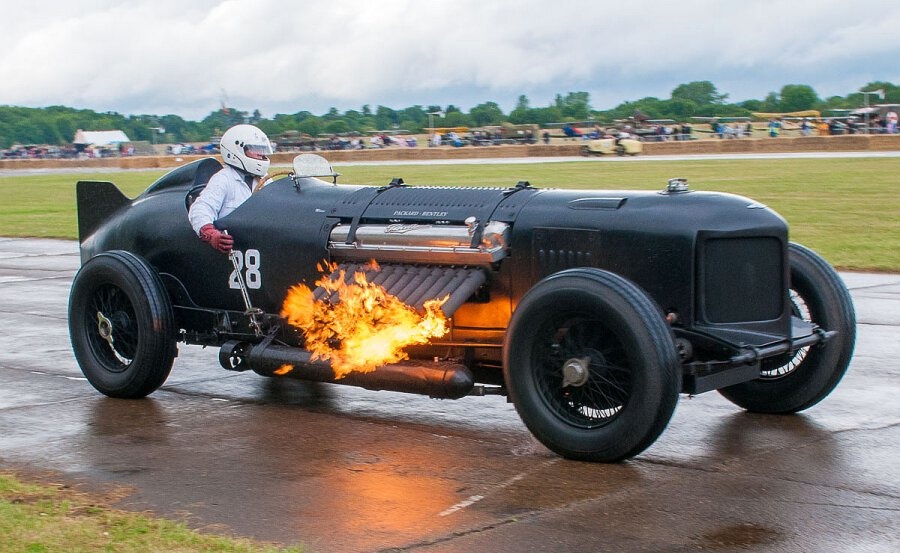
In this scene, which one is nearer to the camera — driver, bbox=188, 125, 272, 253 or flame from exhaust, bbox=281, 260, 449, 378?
flame from exhaust, bbox=281, 260, 449, 378

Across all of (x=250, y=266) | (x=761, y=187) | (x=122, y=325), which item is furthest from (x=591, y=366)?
(x=761, y=187)

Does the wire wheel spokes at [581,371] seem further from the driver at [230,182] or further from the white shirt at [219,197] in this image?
the white shirt at [219,197]

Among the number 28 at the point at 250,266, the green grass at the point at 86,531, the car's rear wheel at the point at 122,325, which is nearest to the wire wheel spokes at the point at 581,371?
the green grass at the point at 86,531

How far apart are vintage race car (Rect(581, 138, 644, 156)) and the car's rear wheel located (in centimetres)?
4099

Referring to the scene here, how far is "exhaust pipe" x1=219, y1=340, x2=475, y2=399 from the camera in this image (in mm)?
5926

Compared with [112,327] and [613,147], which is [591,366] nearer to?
[112,327]

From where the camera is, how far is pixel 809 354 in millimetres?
6281

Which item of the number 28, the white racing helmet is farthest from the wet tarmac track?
the white racing helmet

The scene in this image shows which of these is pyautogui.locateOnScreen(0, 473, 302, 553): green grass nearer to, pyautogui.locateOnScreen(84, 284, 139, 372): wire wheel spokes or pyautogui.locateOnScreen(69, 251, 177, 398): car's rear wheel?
pyautogui.locateOnScreen(69, 251, 177, 398): car's rear wheel

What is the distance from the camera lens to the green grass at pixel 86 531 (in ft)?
14.1

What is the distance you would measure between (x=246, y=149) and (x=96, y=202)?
1432mm

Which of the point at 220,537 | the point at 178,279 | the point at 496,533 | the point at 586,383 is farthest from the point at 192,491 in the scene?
the point at 178,279

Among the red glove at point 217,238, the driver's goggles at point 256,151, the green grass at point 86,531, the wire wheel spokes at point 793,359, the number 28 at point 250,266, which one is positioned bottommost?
the green grass at point 86,531

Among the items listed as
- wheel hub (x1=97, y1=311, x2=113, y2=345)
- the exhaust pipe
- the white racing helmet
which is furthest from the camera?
the white racing helmet
